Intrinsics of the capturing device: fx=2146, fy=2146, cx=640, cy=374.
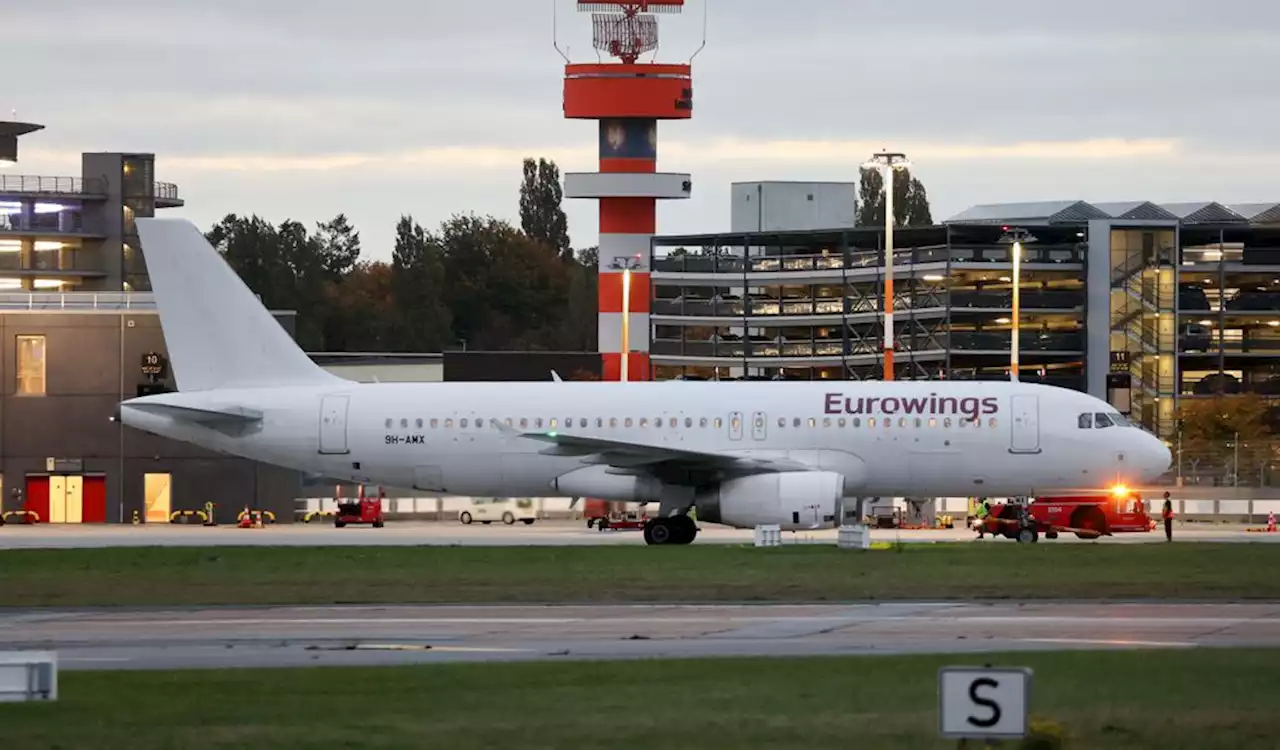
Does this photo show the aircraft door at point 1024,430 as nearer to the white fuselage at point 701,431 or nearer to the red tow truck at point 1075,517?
the white fuselage at point 701,431

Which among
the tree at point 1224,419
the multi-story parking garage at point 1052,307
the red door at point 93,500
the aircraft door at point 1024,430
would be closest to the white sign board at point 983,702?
the aircraft door at point 1024,430

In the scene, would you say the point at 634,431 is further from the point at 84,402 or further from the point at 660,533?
the point at 84,402

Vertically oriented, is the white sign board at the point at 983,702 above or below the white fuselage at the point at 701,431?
below

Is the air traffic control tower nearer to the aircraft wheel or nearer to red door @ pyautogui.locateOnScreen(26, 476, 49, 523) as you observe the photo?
red door @ pyautogui.locateOnScreen(26, 476, 49, 523)

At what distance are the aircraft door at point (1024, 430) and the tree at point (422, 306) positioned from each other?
374 ft

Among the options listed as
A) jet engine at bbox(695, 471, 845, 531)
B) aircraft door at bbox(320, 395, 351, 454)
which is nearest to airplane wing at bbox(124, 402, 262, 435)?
aircraft door at bbox(320, 395, 351, 454)

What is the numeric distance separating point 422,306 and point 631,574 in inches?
5076

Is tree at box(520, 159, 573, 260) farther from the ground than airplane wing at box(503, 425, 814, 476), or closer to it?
farther from the ground

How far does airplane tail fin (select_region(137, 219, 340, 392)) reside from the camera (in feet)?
170

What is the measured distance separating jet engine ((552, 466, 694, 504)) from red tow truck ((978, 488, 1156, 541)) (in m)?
11.0

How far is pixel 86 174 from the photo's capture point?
15512 cm

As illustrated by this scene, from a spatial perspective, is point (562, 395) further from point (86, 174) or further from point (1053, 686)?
point (86, 174)

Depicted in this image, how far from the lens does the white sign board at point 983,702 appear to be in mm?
13992

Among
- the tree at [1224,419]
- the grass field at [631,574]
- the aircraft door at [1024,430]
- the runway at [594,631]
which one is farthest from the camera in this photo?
the tree at [1224,419]
